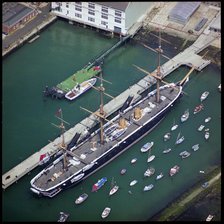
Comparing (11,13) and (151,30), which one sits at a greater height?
(11,13)

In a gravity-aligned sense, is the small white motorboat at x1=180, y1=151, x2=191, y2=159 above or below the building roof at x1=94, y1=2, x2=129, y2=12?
below

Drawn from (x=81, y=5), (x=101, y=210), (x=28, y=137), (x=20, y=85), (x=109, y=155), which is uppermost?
(x=81, y=5)

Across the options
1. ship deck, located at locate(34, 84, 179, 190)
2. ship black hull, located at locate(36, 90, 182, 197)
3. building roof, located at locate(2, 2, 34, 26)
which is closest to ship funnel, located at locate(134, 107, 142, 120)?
ship deck, located at locate(34, 84, 179, 190)

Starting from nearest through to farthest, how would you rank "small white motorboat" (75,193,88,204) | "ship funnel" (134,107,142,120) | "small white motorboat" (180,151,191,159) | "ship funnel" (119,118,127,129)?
"small white motorboat" (75,193,88,204) < "small white motorboat" (180,151,191,159) < "ship funnel" (119,118,127,129) < "ship funnel" (134,107,142,120)

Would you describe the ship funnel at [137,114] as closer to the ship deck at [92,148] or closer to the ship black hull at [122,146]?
the ship deck at [92,148]

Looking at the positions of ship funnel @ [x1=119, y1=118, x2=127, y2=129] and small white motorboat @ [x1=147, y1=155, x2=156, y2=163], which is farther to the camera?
ship funnel @ [x1=119, y1=118, x2=127, y2=129]

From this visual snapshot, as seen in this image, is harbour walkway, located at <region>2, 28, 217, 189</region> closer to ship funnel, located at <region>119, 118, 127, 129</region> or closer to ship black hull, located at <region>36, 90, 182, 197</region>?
ship funnel, located at <region>119, 118, 127, 129</region>

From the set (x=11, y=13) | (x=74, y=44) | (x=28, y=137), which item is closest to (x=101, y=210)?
(x=28, y=137)

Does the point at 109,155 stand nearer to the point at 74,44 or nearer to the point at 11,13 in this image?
the point at 74,44
